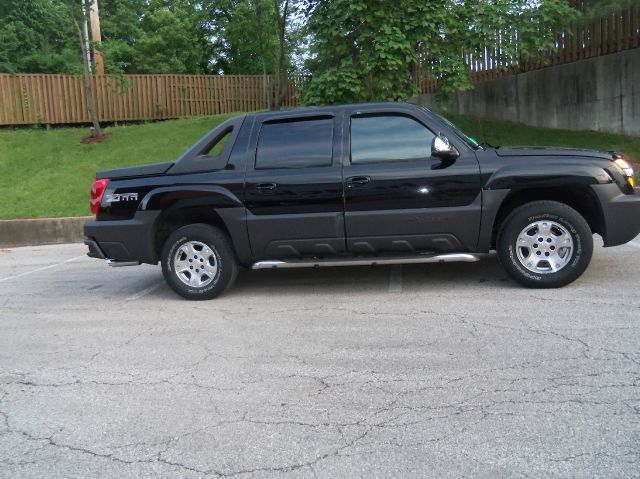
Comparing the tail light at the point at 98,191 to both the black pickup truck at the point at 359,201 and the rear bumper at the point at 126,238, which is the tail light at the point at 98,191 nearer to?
the black pickup truck at the point at 359,201

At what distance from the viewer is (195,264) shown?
6.32m

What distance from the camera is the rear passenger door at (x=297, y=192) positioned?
5949 mm

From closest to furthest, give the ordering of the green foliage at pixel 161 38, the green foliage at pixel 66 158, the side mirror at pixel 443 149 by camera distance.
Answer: the side mirror at pixel 443 149 → the green foliage at pixel 66 158 → the green foliage at pixel 161 38

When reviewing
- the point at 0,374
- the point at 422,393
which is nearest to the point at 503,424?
the point at 422,393

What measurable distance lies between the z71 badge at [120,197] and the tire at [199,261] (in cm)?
57

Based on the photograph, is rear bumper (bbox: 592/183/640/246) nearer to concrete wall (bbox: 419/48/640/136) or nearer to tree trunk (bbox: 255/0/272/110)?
concrete wall (bbox: 419/48/640/136)

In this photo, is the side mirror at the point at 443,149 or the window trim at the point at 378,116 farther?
the window trim at the point at 378,116

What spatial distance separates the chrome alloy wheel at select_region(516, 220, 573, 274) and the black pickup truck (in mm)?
10

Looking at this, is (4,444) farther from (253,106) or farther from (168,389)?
(253,106)

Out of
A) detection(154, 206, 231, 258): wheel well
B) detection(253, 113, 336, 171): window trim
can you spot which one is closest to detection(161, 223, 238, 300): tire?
detection(154, 206, 231, 258): wheel well

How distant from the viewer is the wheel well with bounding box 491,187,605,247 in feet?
19.3

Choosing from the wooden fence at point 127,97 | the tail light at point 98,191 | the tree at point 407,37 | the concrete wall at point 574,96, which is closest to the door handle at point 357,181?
the tail light at point 98,191

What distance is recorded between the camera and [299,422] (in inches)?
136

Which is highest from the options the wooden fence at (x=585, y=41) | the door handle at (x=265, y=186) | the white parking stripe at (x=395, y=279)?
the wooden fence at (x=585, y=41)
